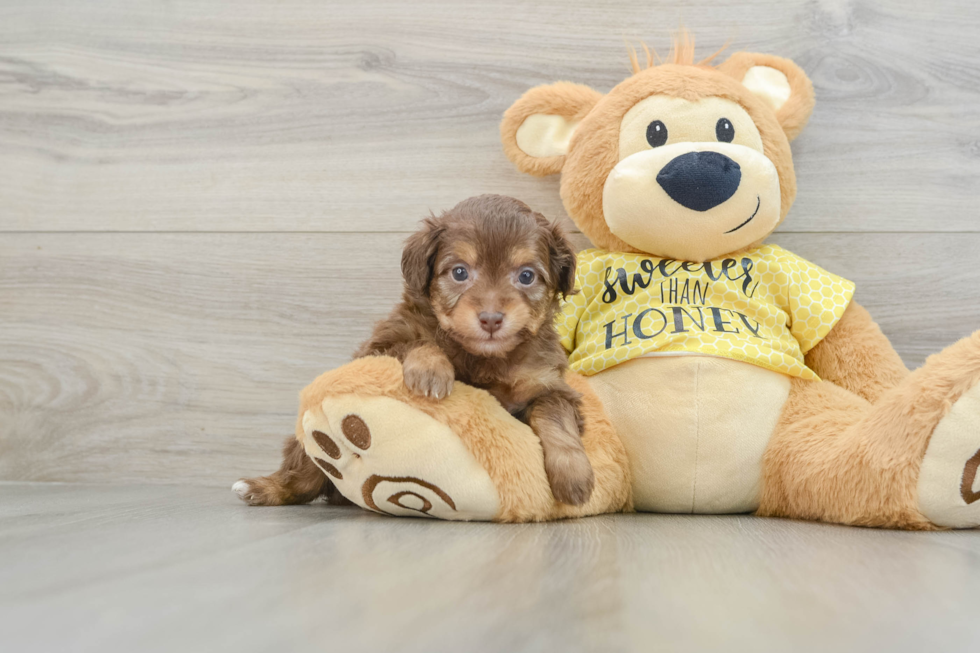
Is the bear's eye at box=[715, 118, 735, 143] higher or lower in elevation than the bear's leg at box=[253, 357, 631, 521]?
higher

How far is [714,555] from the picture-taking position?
2.97 feet

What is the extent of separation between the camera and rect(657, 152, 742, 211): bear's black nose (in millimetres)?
1354

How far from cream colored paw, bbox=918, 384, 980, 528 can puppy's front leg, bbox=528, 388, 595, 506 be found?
507 mm

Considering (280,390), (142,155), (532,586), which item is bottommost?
(280,390)

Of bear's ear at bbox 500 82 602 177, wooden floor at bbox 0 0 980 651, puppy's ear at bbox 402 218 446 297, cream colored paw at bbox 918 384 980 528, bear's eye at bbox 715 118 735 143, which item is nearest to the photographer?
cream colored paw at bbox 918 384 980 528

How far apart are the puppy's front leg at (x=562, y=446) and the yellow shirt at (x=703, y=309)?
201mm

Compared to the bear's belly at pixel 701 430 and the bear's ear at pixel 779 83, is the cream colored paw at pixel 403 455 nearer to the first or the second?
the bear's belly at pixel 701 430

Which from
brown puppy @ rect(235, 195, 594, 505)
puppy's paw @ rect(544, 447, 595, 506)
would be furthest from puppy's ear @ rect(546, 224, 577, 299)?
puppy's paw @ rect(544, 447, 595, 506)

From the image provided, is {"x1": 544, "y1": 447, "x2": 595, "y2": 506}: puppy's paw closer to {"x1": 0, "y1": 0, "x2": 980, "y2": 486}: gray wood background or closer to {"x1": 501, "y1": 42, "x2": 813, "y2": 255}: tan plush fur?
{"x1": 501, "y1": 42, "x2": 813, "y2": 255}: tan plush fur

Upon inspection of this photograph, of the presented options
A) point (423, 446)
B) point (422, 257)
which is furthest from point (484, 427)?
point (422, 257)

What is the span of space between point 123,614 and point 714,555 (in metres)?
0.66

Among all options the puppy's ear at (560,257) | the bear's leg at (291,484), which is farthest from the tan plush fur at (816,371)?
the bear's leg at (291,484)

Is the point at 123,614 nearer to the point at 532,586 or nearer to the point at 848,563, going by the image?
the point at 532,586

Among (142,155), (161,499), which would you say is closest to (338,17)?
(142,155)
